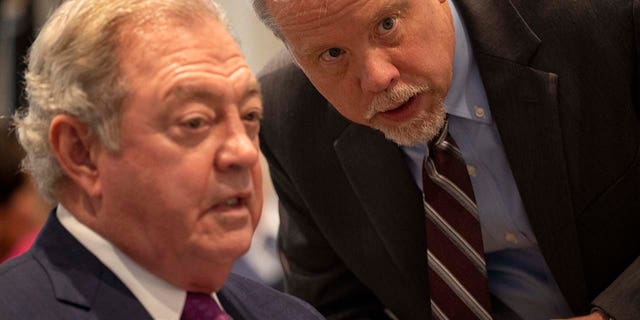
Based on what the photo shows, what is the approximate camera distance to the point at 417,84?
2533mm

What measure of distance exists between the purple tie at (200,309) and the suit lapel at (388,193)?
0.89 m

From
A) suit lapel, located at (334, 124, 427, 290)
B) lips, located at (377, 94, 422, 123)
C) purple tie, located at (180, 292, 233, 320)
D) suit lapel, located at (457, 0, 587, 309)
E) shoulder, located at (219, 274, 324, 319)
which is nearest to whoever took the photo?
purple tie, located at (180, 292, 233, 320)

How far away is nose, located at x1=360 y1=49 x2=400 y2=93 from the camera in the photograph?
8.14 feet

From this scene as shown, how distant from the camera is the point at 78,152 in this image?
6.58ft

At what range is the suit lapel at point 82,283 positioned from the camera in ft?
6.41

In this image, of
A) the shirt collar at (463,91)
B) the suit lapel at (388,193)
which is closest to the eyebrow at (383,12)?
the shirt collar at (463,91)

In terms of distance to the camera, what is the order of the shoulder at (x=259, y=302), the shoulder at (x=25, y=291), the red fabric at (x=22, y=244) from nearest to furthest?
the shoulder at (x=25, y=291) → the shoulder at (x=259, y=302) → the red fabric at (x=22, y=244)

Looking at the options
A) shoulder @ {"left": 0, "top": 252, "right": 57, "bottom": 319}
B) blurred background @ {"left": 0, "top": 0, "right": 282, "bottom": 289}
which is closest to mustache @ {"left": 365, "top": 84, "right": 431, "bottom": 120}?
blurred background @ {"left": 0, "top": 0, "right": 282, "bottom": 289}

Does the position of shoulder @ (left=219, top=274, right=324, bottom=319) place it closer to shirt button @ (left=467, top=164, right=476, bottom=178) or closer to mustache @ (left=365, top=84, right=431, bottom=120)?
mustache @ (left=365, top=84, right=431, bottom=120)

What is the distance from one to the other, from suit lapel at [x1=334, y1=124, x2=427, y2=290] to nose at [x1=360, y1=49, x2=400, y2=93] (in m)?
0.37

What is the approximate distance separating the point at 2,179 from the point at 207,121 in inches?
80.7

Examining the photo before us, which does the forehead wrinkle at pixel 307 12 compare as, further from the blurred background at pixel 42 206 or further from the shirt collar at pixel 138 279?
the shirt collar at pixel 138 279

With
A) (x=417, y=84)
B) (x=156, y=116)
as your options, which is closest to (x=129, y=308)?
(x=156, y=116)

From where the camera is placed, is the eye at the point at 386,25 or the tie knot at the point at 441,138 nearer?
the eye at the point at 386,25
